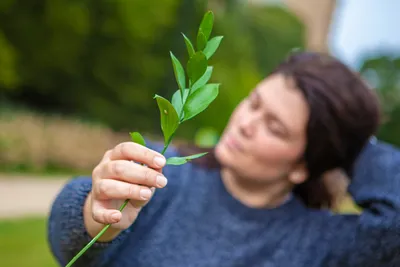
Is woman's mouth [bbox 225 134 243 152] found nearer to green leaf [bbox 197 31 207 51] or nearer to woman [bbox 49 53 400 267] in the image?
woman [bbox 49 53 400 267]

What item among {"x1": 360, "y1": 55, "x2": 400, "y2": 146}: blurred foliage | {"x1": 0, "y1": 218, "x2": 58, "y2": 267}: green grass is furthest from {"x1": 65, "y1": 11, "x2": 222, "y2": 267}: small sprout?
{"x1": 360, "y1": 55, "x2": 400, "y2": 146}: blurred foliage

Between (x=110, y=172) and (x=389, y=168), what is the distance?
2.17ft

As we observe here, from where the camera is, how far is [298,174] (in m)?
1.13

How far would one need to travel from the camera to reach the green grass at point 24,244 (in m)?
2.90

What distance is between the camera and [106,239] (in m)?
0.77

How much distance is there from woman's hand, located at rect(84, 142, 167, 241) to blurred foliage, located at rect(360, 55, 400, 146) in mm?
10928

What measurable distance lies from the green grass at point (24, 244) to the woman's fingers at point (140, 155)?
2368 millimetres

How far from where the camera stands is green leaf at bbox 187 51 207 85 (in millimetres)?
490

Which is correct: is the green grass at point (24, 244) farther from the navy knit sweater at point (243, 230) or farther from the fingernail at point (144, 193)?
the fingernail at point (144, 193)

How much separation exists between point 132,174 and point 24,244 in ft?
9.12

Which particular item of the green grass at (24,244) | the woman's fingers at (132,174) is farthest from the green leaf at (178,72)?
the green grass at (24,244)

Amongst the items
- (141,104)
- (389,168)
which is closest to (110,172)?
(389,168)

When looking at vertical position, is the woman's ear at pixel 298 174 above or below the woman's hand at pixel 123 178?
below

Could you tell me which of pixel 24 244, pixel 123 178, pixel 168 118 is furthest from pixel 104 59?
pixel 168 118
